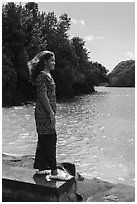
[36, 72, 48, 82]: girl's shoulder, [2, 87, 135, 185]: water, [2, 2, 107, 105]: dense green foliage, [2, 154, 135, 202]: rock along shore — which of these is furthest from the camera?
[2, 2, 107, 105]: dense green foliage

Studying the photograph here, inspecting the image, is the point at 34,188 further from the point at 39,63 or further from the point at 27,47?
the point at 27,47

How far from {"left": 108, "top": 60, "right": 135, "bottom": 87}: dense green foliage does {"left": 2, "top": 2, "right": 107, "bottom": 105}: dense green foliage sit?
7632 cm

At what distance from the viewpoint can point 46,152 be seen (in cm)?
420

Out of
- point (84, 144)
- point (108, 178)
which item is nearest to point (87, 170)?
point (108, 178)

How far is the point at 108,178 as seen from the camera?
7.79m

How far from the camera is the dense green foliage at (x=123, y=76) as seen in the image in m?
118

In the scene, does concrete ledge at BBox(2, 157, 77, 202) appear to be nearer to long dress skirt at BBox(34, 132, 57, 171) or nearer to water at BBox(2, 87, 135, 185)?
long dress skirt at BBox(34, 132, 57, 171)

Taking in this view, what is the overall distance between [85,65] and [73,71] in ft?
43.6

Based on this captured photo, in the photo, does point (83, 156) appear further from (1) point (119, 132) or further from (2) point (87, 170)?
(1) point (119, 132)

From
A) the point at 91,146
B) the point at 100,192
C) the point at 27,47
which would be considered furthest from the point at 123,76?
the point at 100,192

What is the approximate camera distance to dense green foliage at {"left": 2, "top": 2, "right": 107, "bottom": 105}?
29.2m

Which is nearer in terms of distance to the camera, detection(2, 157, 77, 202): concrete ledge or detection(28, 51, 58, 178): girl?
detection(2, 157, 77, 202): concrete ledge

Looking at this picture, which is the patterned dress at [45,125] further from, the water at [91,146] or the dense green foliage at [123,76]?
the dense green foliage at [123,76]

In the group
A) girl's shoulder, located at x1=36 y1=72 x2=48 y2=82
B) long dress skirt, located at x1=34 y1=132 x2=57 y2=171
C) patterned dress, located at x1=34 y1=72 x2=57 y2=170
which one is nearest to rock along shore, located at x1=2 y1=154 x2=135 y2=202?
long dress skirt, located at x1=34 y1=132 x2=57 y2=171
